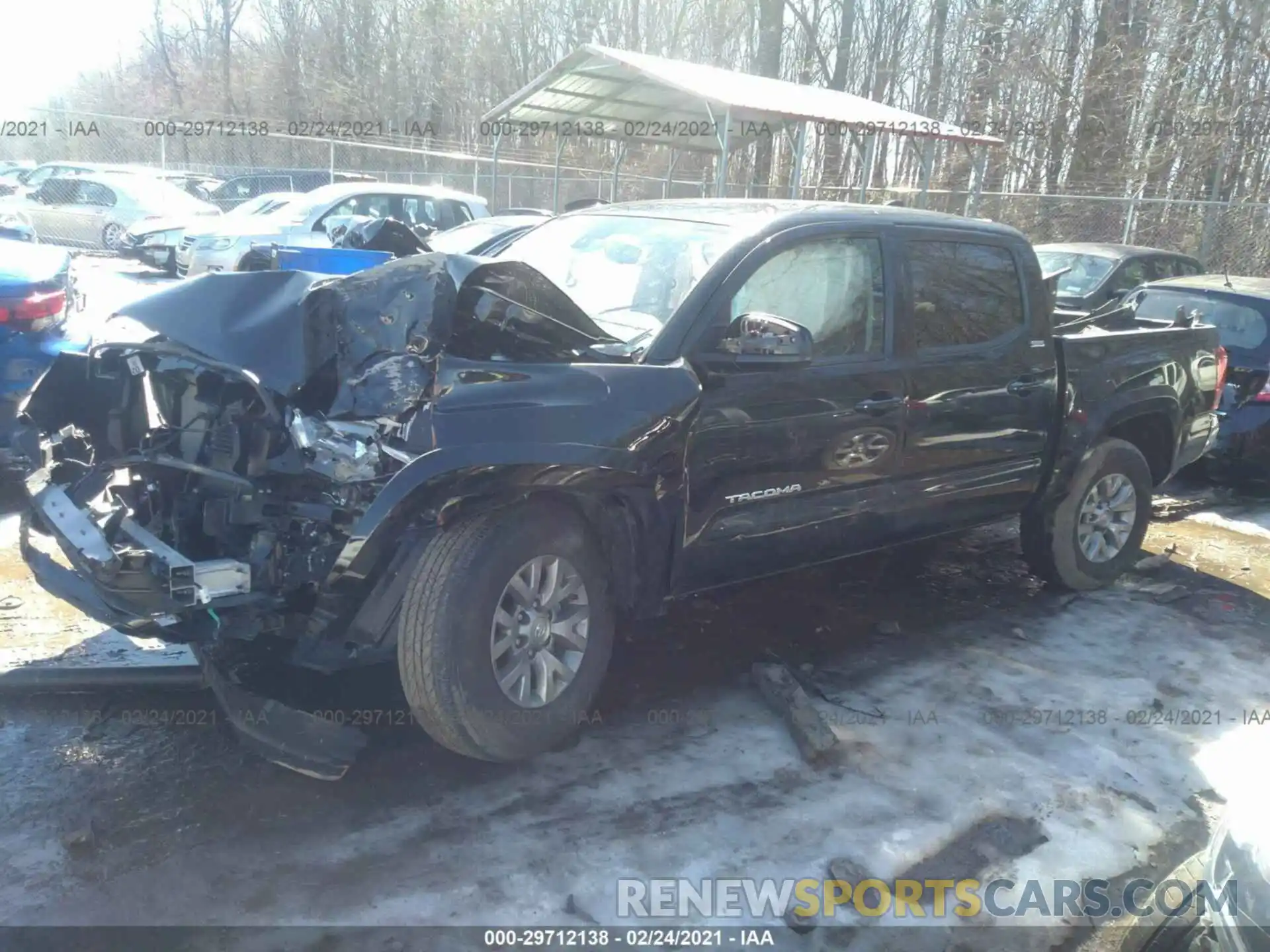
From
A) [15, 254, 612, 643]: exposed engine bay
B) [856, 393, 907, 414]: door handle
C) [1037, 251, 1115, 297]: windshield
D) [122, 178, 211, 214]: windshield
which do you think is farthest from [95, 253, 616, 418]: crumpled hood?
[122, 178, 211, 214]: windshield

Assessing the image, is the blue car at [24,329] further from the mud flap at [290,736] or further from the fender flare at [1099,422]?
the fender flare at [1099,422]

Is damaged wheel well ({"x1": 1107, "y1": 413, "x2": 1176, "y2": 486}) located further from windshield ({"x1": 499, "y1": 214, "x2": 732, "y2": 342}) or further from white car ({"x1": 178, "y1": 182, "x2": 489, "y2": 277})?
white car ({"x1": 178, "y1": 182, "x2": 489, "y2": 277})

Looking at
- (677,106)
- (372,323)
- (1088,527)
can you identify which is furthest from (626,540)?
(677,106)

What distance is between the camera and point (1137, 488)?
18.3ft

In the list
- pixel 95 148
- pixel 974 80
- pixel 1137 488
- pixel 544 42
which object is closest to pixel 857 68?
pixel 974 80

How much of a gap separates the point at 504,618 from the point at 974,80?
24.6 metres

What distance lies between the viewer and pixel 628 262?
410cm

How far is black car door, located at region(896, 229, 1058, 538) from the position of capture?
14.3 feet

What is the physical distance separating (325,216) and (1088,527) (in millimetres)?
10951

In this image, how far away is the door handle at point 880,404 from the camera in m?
4.11

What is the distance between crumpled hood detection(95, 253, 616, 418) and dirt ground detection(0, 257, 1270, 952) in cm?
129

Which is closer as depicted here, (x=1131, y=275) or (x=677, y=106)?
(x=1131, y=275)

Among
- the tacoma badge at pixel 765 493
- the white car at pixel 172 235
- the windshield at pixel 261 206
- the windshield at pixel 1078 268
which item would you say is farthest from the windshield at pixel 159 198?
the tacoma badge at pixel 765 493

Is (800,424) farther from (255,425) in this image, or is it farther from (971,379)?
(255,425)
